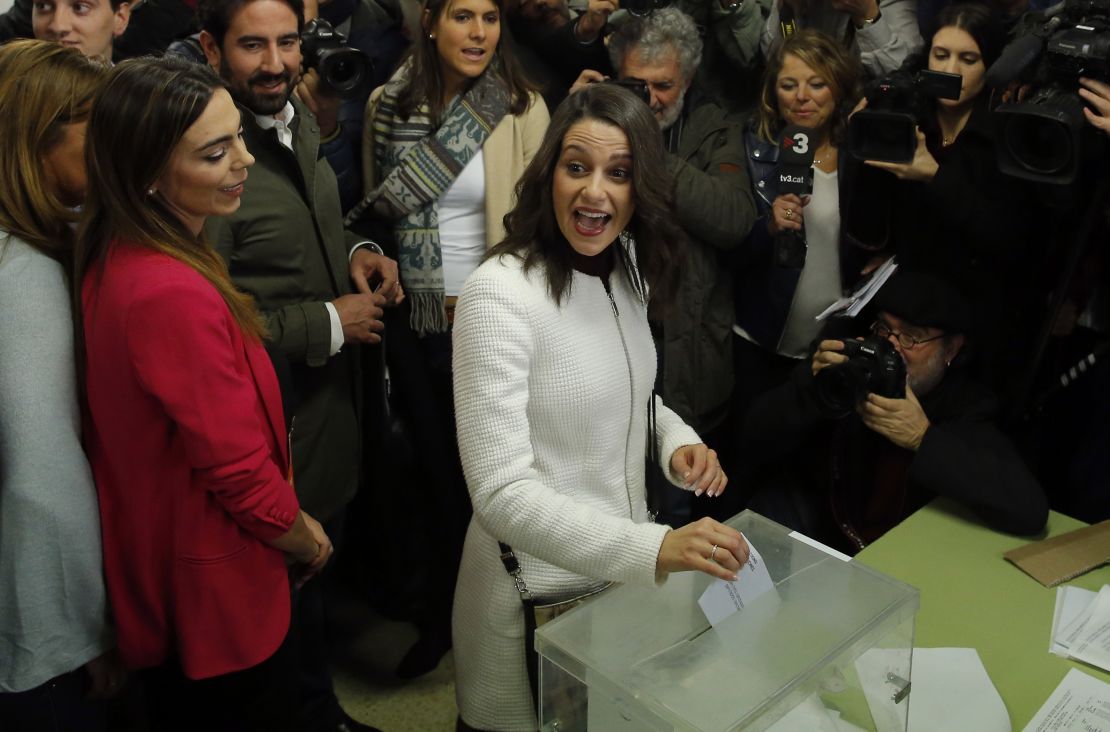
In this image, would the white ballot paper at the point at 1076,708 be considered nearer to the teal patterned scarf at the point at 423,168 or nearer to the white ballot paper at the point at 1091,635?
the white ballot paper at the point at 1091,635

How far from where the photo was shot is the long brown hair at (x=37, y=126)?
144cm

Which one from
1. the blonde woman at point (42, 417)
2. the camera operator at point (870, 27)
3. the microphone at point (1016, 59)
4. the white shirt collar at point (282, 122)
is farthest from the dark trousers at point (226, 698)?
the camera operator at point (870, 27)

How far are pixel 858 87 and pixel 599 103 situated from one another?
1.27 m

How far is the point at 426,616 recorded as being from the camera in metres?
2.76

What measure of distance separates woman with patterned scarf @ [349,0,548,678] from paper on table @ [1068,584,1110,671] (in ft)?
4.69

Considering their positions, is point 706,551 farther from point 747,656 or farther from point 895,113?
point 895,113

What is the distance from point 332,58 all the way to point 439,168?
0.34m

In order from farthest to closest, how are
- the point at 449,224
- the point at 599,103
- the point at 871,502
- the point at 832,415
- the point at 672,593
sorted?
the point at 449,224 → the point at 871,502 → the point at 832,415 → the point at 599,103 → the point at 672,593

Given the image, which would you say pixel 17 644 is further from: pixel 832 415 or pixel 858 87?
pixel 858 87

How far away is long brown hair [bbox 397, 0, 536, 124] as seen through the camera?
2473 mm

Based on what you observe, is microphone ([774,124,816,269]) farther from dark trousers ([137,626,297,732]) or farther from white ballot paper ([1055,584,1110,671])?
dark trousers ([137,626,297,732])

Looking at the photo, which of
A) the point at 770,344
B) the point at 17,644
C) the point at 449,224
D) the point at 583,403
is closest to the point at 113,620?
the point at 17,644

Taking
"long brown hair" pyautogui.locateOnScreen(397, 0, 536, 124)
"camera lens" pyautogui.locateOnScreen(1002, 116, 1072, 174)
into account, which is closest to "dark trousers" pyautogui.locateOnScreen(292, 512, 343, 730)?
"long brown hair" pyautogui.locateOnScreen(397, 0, 536, 124)

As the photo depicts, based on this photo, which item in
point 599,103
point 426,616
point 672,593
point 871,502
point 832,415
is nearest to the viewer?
point 672,593
